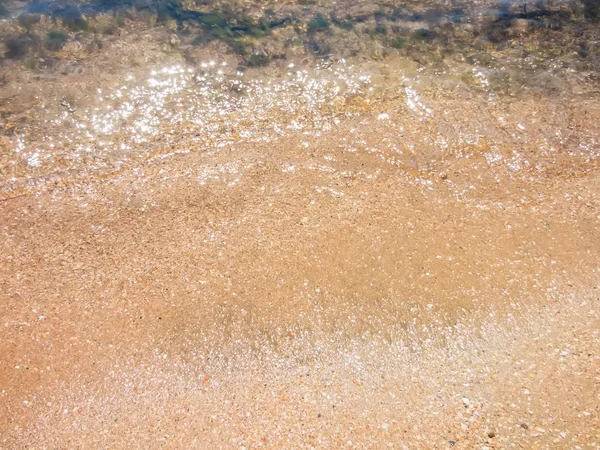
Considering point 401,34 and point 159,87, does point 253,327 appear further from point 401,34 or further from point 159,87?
point 401,34

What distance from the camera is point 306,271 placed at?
3000 millimetres

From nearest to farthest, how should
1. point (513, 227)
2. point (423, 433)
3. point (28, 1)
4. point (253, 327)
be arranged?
point (423, 433) < point (253, 327) < point (513, 227) < point (28, 1)

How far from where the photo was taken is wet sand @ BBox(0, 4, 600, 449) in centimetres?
239

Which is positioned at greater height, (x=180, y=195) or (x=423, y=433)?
(x=180, y=195)

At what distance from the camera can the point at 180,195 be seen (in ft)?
11.5

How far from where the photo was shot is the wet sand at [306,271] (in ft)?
7.83

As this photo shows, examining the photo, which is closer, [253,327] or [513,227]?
[253,327]

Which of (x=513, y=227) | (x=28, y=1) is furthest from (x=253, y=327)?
(x=28, y=1)

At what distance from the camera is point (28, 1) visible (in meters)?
5.59

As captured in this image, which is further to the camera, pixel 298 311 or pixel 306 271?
pixel 306 271

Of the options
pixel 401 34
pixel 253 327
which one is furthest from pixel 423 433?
pixel 401 34

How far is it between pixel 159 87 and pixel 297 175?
1.84 m

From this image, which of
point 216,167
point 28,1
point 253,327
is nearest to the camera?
point 253,327

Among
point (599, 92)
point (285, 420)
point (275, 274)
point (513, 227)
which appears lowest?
point (285, 420)
